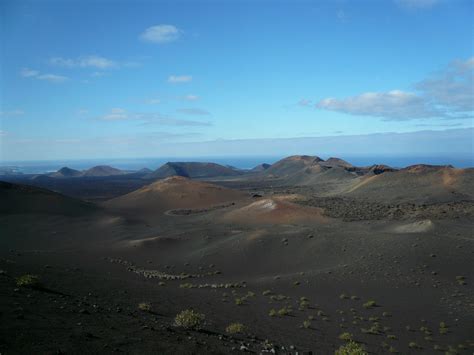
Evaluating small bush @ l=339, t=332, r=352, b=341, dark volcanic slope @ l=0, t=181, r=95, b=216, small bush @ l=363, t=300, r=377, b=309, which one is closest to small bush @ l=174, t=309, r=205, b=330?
small bush @ l=339, t=332, r=352, b=341

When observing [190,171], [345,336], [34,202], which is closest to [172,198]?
[34,202]

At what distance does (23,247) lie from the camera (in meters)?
30.9

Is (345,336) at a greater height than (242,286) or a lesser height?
greater

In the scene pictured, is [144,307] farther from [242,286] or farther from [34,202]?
[34,202]

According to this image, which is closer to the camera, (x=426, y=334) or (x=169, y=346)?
(x=169, y=346)

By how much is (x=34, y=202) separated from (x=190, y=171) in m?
131

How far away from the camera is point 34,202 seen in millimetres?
47688

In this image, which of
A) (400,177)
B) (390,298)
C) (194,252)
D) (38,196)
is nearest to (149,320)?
(390,298)

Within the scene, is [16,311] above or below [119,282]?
above

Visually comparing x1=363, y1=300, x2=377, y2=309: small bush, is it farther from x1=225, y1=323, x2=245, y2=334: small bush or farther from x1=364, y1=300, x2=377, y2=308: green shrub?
x1=225, y1=323, x2=245, y2=334: small bush

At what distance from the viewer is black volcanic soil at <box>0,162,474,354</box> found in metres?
10.3

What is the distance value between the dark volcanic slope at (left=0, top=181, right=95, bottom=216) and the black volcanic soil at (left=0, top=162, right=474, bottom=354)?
3582mm

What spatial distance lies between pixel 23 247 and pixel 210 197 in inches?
1585

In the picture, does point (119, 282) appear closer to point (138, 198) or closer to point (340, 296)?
point (340, 296)
